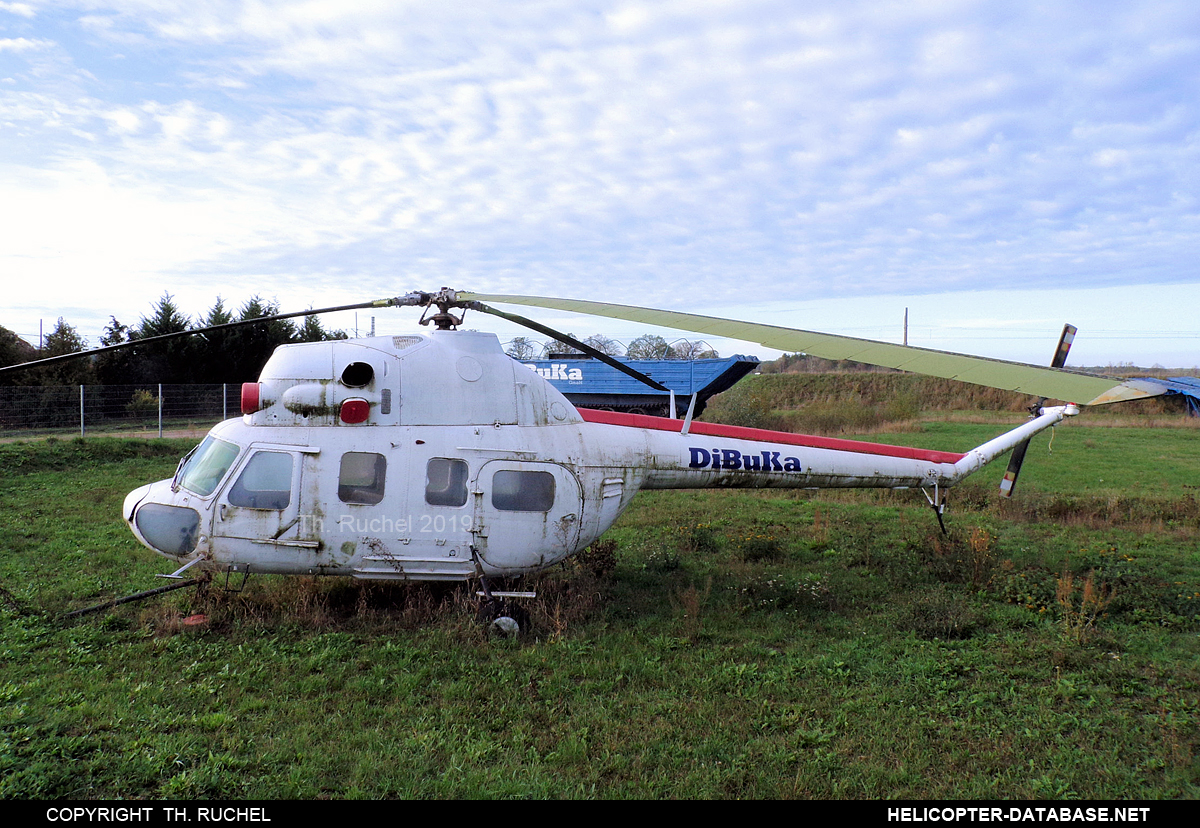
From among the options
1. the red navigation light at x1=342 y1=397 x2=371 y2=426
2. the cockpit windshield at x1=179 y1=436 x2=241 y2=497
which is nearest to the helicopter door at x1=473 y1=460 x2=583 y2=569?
the red navigation light at x1=342 y1=397 x2=371 y2=426

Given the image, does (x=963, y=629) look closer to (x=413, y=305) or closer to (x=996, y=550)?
(x=996, y=550)

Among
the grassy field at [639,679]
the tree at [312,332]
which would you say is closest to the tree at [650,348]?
the tree at [312,332]

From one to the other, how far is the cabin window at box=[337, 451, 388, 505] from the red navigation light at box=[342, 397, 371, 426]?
34cm

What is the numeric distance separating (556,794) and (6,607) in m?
6.60

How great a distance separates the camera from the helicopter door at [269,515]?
6719 millimetres

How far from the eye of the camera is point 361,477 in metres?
6.83

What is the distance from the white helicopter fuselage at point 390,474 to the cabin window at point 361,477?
0.01m

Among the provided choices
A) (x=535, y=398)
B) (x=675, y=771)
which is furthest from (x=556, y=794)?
(x=535, y=398)

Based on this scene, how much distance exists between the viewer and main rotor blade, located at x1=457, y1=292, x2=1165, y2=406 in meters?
5.32

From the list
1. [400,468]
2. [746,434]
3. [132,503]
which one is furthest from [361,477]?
[746,434]

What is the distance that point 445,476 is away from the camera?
6910 millimetres

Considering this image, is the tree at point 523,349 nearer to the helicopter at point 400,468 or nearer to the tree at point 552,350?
the tree at point 552,350

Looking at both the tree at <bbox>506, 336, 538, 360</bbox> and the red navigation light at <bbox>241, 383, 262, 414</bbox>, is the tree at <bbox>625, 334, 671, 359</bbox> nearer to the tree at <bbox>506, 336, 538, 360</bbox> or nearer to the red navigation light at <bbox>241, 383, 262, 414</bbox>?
the tree at <bbox>506, 336, 538, 360</bbox>

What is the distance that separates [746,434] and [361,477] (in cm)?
450
